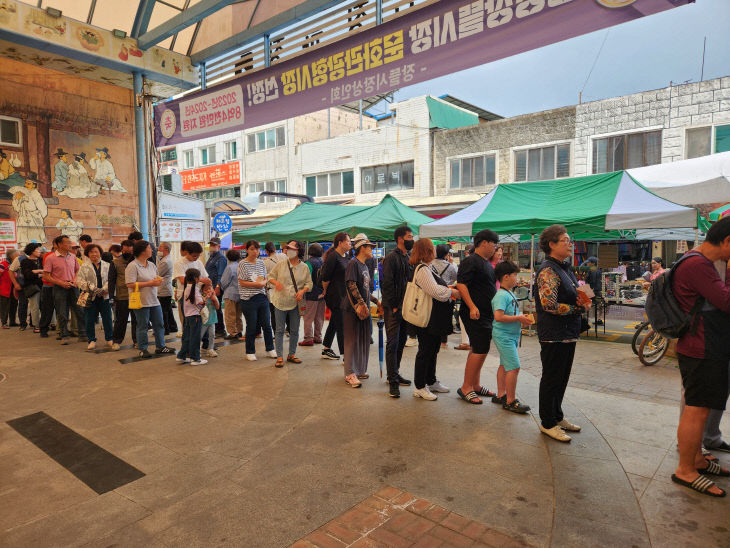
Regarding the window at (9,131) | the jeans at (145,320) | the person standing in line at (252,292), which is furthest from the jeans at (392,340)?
the window at (9,131)

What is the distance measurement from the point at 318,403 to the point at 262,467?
141 centimetres

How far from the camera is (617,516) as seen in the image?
2.66m

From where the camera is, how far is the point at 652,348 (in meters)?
6.48

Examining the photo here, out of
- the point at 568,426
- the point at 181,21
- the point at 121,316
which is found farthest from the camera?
the point at 121,316

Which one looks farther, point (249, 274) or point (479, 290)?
point (249, 274)

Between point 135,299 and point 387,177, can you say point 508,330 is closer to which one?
point 135,299

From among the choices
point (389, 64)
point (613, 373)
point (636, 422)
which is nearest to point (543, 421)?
point (636, 422)

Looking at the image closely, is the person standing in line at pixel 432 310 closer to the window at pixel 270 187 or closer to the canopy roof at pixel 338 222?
the canopy roof at pixel 338 222

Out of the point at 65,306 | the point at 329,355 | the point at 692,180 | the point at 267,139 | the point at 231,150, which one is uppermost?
the point at 267,139

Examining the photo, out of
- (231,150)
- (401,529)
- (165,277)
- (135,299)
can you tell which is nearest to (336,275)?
(135,299)

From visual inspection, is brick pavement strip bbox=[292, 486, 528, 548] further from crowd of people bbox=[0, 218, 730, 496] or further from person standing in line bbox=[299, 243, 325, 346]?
person standing in line bbox=[299, 243, 325, 346]

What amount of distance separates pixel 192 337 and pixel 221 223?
789cm

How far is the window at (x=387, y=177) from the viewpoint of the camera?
20.8 metres

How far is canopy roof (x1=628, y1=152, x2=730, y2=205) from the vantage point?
335 inches
